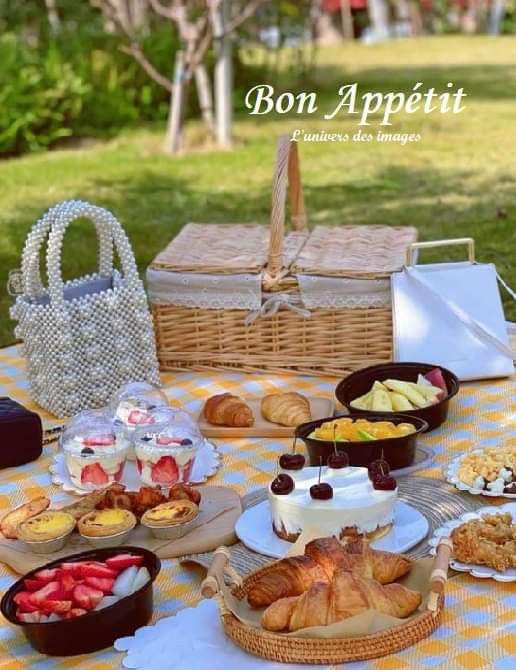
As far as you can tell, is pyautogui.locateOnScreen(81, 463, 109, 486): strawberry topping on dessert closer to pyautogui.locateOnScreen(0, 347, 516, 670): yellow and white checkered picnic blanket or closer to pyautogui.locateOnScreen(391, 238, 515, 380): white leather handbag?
pyautogui.locateOnScreen(0, 347, 516, 670): yellow and white checkered picnic blanket

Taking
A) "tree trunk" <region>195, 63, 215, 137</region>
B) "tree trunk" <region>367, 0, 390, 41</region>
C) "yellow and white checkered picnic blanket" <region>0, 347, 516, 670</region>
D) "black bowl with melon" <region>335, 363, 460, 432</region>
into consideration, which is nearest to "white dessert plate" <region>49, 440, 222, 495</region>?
"yellow and white checkered picnic blanket" <region>0, 347, 516, 670</region>

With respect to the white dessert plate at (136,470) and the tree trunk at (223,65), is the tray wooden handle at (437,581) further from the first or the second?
the tree trunk at (223,65)

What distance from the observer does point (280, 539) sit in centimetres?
258

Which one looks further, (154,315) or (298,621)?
(154,315)

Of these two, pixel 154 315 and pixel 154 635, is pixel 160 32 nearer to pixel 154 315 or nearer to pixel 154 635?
pixel 154 315

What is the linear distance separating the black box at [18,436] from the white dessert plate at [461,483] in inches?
45.3

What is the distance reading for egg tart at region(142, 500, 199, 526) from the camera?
2635mm

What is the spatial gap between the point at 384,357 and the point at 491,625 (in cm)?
164

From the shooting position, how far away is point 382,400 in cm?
326

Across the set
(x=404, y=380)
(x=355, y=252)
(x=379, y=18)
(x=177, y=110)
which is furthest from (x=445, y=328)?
(x=379, y=18)

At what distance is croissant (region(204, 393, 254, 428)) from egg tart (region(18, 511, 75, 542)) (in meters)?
0.81

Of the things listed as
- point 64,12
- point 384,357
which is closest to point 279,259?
point 384,357

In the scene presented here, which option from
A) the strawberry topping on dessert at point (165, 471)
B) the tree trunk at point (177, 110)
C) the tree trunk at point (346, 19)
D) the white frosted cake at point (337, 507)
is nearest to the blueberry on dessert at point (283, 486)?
the white frosted cake at point (337, 507)

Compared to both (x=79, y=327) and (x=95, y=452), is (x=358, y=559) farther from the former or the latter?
(x=79, y=327)
